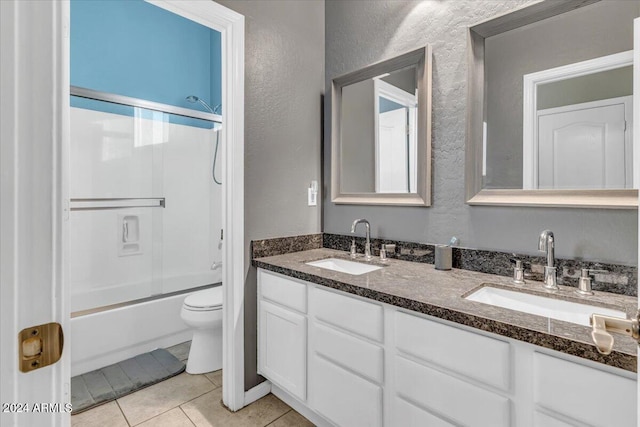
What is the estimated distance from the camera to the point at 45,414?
0.52m

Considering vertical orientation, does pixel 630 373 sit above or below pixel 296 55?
below

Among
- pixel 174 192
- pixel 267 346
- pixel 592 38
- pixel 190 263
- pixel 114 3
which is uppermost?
pixel 114 3

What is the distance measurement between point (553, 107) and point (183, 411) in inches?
89.4

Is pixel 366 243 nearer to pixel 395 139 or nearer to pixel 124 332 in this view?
pixel 395 139

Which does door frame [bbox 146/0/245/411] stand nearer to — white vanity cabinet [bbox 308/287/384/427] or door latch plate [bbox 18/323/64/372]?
white vanity cabinet [bbox 308/287/384/427]

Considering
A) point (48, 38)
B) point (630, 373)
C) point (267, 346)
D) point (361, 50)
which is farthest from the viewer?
point (361, 50)

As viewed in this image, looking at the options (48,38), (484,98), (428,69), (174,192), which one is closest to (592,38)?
(484,98)

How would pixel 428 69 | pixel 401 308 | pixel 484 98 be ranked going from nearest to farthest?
pixel 401 308
pixel 484 98
pixel 428 69

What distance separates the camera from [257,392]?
1881mm

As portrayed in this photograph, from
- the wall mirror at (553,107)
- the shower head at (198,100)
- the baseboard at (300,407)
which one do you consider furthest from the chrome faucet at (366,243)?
the shower head at (198,100)

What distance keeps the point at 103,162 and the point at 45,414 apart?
89.8 inches

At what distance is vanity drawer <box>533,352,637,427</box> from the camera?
80 cm

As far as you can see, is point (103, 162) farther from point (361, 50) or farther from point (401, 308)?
point (401, 308)

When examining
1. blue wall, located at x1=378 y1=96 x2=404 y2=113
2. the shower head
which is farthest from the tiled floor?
the shower head
